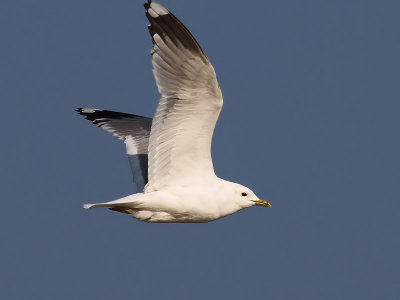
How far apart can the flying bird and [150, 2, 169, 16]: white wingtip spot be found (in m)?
0.01

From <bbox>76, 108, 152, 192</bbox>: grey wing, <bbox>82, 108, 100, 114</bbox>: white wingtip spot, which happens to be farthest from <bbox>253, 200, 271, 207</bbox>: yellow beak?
<bbox>82, 108, 100, 114</bbox>: white wingtip spot

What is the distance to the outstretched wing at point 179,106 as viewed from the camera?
962 centimetres

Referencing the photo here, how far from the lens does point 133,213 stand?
1036 cm

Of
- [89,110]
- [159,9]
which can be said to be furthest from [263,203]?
[89,110]

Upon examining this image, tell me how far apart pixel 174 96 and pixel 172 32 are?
763 mm

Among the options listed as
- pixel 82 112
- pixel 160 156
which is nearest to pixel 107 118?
pixel 82 112

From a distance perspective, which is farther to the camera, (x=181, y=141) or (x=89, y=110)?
(x=89, y=110)

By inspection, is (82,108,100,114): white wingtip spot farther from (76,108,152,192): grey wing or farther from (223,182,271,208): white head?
(223,182,271,208): white head

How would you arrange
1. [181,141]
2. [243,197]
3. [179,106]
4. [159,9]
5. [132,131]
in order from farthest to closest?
[132,131] < [243,197] < [181,141] < [179,106] < [159,9]

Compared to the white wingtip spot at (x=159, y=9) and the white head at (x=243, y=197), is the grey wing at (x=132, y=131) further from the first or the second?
the white wingtip spot at (x=159, y=9)

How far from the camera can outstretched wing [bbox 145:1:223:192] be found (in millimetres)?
9617

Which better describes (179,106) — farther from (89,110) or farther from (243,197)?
(89,110)

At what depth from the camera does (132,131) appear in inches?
496

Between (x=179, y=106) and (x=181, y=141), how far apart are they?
0.51 m
